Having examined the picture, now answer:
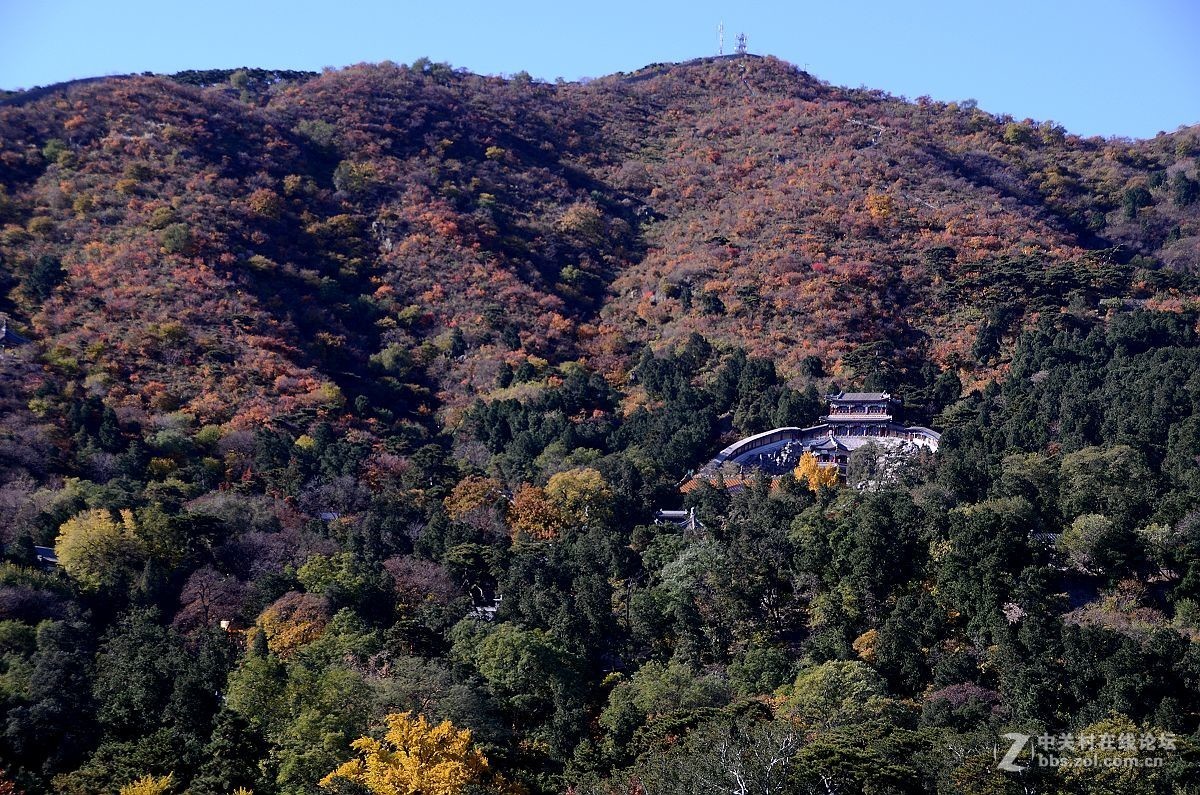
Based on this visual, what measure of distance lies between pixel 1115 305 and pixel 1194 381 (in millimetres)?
15000

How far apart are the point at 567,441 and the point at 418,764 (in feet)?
94.3

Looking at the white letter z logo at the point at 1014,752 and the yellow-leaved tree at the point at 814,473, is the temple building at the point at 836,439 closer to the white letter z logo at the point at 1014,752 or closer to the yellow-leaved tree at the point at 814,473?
the yellow-leaved tree at the point at 814,473

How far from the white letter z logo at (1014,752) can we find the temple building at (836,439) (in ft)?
88.7

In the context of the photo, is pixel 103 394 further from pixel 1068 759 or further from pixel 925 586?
pixel 1068 759

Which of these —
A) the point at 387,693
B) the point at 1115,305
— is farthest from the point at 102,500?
the point at 1115,305

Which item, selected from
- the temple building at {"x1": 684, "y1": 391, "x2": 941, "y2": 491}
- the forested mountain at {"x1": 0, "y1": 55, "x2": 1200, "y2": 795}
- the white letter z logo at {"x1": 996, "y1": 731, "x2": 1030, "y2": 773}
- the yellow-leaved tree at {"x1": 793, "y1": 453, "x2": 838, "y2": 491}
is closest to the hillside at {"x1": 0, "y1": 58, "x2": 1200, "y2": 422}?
the forested mountain at {"x1": 0, "y1": 55, "x2": 1200, "y2": 795}

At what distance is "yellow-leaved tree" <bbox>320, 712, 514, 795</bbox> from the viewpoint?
104 feet

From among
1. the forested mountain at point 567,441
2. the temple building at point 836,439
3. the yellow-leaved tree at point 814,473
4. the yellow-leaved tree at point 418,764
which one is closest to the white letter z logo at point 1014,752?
the forested mountain at point 567,441

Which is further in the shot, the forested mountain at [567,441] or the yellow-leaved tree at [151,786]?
the forested mountain at [567,441]

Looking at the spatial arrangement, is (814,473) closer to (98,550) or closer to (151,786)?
(98,550)

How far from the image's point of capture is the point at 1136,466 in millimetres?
46594

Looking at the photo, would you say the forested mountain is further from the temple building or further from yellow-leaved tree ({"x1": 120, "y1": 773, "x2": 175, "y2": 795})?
the temple building

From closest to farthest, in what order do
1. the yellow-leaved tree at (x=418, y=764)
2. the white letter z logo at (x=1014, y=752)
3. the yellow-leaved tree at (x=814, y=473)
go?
the white letter z logo at (x=1014, y=752)
the yellow-leaved tree at (x=418, y=764)
the yellow-leaved tree at (x=814, y=473)

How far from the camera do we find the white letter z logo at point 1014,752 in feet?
93.5
